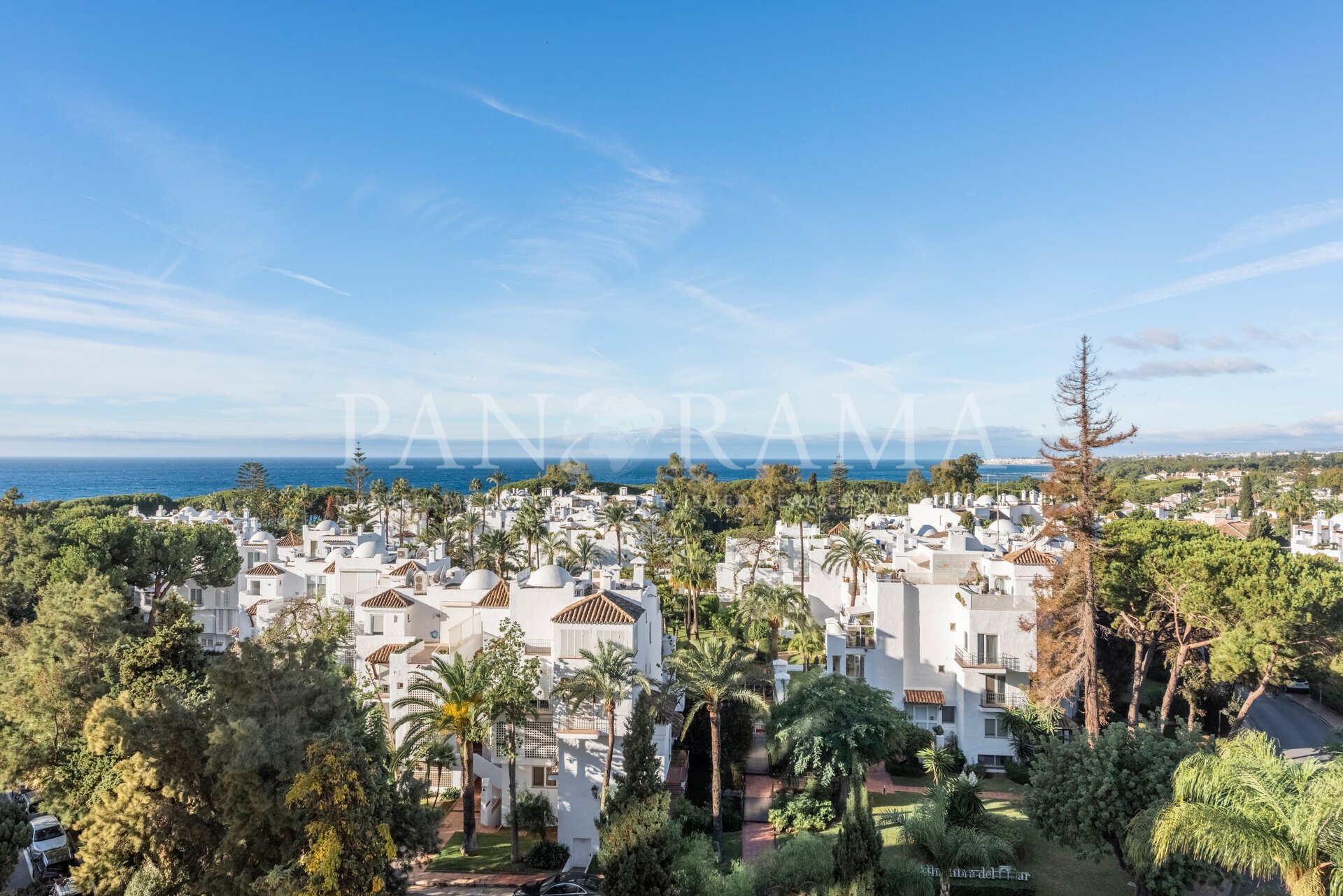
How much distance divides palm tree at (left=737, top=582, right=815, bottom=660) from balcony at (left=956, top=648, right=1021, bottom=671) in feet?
37.2

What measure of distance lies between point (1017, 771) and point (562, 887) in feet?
58.0

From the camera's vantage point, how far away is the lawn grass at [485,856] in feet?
67.4

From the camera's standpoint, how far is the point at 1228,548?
Result: 25938 mm

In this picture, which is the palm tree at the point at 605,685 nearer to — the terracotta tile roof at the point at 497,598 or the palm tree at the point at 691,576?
the terracotta tile roof at the point at 497,598

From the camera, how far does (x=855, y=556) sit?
39.4m

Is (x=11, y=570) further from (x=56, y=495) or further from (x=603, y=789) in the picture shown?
(x=56, y=495)

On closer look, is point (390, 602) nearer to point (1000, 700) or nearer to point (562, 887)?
point (562, 887)

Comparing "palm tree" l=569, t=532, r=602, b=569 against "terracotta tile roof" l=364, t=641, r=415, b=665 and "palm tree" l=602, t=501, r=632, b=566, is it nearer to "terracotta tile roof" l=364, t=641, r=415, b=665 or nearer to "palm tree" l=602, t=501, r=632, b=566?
"palm tree" l=602, t=501, r=632, b=566

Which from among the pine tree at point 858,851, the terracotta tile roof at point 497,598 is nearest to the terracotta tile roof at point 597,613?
the terracotta tile roof at point 497,598

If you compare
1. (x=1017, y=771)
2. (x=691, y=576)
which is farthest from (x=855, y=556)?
(x=1017, y=771)

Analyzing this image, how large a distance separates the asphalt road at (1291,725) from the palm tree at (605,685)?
24651 millimetres

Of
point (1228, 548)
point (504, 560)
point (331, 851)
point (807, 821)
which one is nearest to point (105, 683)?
point (331, 851)

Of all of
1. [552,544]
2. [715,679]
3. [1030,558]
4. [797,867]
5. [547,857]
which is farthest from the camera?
[552,544]

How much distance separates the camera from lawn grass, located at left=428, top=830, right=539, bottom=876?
20.5 m
